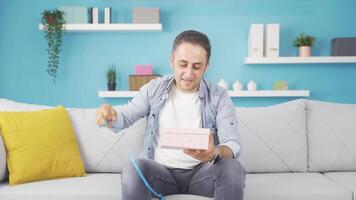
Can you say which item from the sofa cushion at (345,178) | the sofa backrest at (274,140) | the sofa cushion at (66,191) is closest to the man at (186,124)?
the sofa cushion at (66,191)

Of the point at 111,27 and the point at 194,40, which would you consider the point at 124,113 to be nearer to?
the point at 194,40

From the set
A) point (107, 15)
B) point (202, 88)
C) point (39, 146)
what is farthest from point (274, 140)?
point (107, 15)

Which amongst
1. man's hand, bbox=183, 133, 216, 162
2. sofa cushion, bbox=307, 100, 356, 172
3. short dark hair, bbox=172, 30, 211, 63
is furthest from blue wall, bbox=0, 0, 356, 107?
man's hand, bbox=183, 133, 216, 162

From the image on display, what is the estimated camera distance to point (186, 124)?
1646mm

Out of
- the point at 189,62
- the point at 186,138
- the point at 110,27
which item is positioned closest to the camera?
the point at 186,138

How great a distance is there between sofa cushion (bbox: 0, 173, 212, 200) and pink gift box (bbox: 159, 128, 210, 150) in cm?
36

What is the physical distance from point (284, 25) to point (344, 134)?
5.74 feet

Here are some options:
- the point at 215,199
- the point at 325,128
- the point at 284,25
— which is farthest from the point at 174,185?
the point at 284,25

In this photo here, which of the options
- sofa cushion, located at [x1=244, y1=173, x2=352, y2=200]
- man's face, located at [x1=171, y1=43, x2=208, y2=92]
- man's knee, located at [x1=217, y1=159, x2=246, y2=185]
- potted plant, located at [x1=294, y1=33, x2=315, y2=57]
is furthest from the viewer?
potted plant, located at [x1=294, y1=33, x2=315, y2=57]

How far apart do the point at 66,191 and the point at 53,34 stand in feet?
6.95

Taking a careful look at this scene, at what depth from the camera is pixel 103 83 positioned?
3.63 m

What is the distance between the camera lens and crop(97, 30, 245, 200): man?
4.58ft

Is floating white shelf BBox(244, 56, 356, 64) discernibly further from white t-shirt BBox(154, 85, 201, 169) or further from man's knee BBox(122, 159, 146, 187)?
man's knee BBox(122, 159, 146, 187)

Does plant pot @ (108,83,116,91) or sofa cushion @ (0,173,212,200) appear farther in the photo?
plant pot @ (108,83,116,91)
